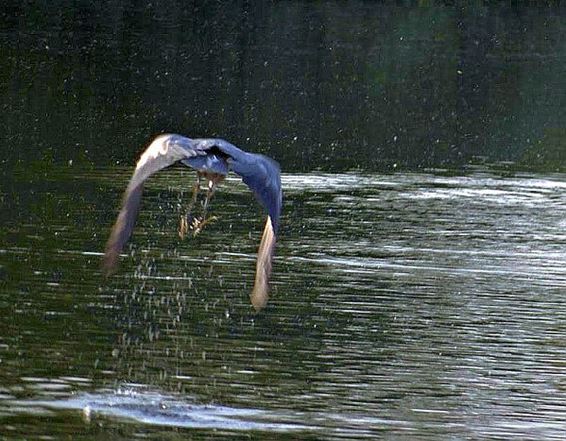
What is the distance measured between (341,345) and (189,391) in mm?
2178

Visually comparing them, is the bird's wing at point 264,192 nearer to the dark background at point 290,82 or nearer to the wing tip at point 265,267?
the wing tip at point 265,267

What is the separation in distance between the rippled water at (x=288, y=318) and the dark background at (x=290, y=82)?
387 centimetres

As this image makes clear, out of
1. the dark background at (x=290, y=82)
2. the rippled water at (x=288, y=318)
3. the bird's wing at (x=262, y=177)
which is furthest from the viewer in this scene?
the dark background at (x=290, y=82)

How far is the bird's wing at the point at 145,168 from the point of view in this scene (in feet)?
37.0

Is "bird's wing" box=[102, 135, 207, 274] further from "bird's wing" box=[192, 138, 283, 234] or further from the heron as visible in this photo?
"bird's wing" box=[192, 138, 283, 234]

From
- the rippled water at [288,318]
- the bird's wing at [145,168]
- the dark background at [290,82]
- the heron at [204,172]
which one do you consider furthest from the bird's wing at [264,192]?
the dark background at [290,82]

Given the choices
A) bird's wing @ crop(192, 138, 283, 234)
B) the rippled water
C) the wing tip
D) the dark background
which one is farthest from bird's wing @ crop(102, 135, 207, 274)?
the dark background

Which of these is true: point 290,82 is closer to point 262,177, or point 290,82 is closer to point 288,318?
point 288,318

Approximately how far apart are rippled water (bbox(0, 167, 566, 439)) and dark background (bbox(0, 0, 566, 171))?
3865 mm

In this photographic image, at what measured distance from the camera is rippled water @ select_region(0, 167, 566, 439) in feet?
42.5

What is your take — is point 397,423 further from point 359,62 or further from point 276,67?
point 359,62

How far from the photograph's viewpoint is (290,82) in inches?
1559

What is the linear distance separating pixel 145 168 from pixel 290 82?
2838 centimetres

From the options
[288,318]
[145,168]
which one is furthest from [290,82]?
[145,168]
